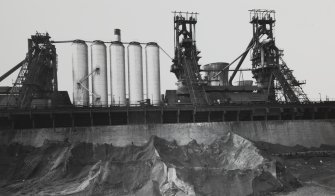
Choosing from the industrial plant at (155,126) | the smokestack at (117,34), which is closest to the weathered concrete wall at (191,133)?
the industrial plant at (155,126)

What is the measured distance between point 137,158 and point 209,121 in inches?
442

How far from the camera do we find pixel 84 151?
33.8 m

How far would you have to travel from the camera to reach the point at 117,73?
45094 mm

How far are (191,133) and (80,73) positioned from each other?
18.2 meters

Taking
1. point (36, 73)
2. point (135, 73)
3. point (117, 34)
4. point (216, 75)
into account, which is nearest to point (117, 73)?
point (135, 73)

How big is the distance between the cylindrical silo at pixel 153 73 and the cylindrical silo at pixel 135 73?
144 cm

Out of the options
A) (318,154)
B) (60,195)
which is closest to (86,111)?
(60,195)

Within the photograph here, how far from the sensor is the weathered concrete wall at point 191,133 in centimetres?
3466

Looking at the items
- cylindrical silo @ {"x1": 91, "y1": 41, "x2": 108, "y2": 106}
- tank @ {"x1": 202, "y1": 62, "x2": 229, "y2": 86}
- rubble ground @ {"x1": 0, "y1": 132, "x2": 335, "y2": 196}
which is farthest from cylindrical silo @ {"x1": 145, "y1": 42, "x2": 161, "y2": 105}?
tank @ {"x1": 202, "y1": 62, "x2": 229, "y2": 86}

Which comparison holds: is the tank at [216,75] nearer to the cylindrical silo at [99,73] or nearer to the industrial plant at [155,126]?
the industrial plant at [155,126]

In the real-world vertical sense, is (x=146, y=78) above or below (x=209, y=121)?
above

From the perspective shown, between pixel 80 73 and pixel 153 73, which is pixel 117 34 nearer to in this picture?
pixel 153 73

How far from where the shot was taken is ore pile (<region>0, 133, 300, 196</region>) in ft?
84.4

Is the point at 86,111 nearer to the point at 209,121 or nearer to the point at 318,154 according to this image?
the point at 209,121
